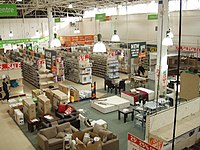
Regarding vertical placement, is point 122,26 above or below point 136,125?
above

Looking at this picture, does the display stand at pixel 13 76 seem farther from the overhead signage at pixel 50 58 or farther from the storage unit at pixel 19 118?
the storage unit at pixel 19 118

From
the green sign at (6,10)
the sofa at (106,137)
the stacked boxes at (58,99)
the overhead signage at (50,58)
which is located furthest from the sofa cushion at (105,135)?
the overhead signage at (50,58)

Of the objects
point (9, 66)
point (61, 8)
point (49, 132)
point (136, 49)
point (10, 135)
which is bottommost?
point (10, 135)

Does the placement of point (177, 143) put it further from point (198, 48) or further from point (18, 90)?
point (198, 48)

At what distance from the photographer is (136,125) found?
9.12 m

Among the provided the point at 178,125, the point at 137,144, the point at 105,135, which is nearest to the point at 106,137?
the point at 105,135

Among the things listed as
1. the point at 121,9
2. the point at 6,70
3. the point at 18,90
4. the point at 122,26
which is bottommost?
the point at 18,90

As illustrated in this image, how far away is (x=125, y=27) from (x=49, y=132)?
17.4 metres

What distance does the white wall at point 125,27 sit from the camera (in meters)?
17.3

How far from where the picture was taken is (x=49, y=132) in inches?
304

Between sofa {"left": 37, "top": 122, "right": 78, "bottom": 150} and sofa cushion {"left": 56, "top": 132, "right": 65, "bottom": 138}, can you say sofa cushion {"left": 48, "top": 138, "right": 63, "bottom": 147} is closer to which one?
sofa {"left": 37, "top": 122, "right": 78, "bottom": 150}

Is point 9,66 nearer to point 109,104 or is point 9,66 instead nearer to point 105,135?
point 109,104

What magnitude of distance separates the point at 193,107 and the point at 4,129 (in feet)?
23.0

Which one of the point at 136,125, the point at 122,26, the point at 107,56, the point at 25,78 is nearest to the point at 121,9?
the point at 122,26
